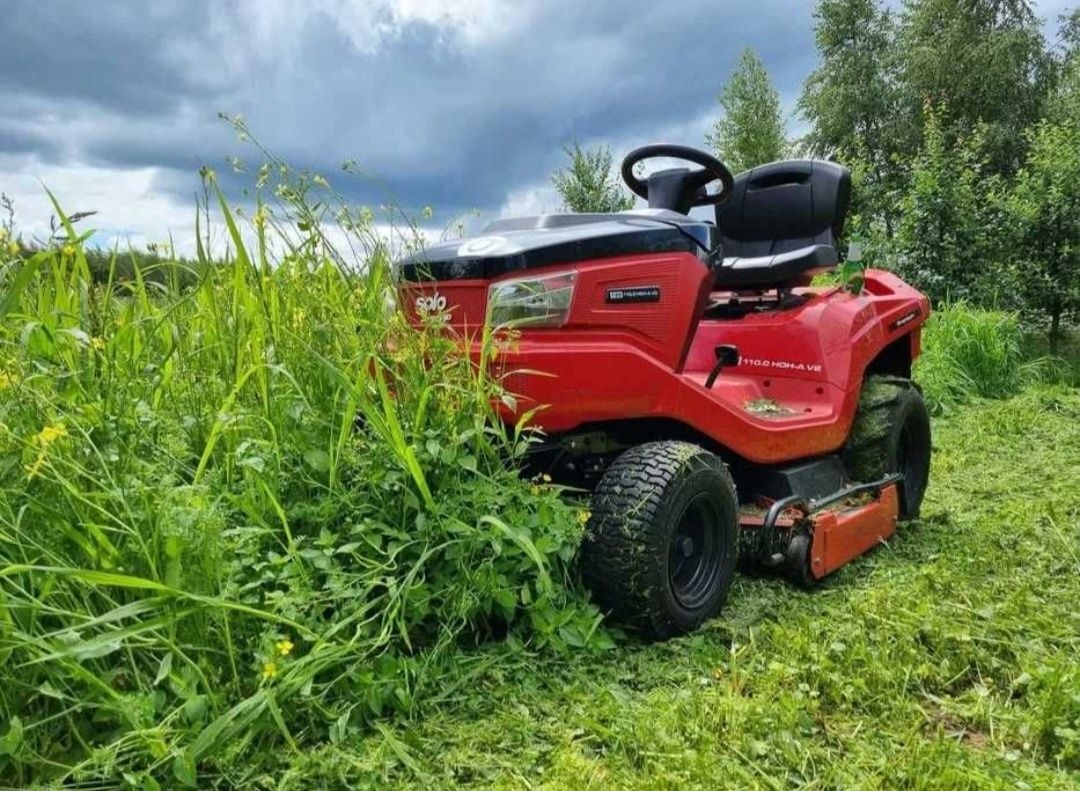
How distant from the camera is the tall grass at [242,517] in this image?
1.57m

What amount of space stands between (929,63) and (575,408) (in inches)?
784

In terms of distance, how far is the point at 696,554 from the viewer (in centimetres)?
248

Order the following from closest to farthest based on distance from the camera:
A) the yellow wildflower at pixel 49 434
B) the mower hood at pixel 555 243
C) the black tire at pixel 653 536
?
the yellow wildflower at pixel 49 434
the black tire at pixel 653 536
the mower hood at pixel 555 243

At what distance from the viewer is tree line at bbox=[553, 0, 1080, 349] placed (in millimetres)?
9602

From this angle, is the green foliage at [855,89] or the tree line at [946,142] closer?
the tree line at [946,142]

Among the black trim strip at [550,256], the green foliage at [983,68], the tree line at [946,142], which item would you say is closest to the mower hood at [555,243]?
the black trim strip at [550,256]

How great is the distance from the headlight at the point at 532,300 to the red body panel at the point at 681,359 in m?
0.02

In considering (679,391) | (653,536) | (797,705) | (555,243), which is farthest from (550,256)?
(797,705)

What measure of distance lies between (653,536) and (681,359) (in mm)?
636

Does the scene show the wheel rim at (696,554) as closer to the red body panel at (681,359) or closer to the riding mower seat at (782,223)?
the red body panel at (681,359)

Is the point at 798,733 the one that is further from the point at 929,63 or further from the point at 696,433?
the point at 929,63

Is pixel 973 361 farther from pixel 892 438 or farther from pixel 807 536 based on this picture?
pixel 807 536

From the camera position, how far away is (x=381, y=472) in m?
2.04

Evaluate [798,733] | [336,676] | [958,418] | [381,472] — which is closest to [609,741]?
[798,733]
